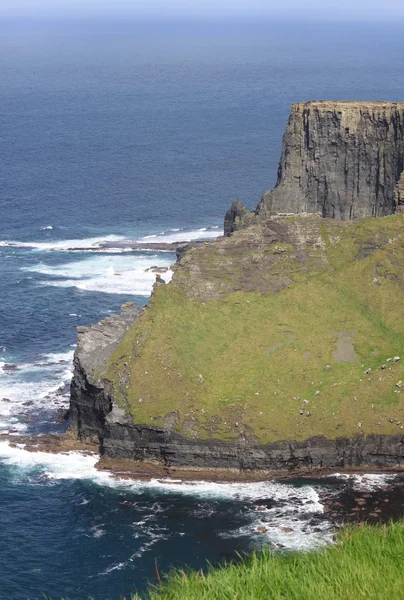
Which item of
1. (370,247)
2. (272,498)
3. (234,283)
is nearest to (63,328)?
(234,283)

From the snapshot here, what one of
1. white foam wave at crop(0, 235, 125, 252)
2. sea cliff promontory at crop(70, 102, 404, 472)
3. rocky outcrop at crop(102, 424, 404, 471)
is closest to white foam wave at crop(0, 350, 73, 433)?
sea cliff promontory at crop(70, 102, 404, 472)

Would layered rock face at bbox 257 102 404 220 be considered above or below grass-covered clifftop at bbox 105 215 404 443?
above

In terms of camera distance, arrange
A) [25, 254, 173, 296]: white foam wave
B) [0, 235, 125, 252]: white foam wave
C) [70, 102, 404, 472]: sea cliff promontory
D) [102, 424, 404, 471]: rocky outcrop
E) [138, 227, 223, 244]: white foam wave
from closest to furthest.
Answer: [102, 424, 404, 471]: rocky outcrop → [70, 102, 404, 472]: sea cliff promontory → [25, 254, 173, 296]: white foam wave → [0, 235, 125, 252]: white foam wave → [138, 227, 223, 244]: white foam wave

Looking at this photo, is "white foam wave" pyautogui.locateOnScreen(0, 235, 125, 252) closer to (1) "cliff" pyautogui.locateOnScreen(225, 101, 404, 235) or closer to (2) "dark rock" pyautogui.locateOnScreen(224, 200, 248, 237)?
(2) "dark rock" pyautogui.locateOnScreen(224, 200, 248, 237)

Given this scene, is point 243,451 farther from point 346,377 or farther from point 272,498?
point 346,377

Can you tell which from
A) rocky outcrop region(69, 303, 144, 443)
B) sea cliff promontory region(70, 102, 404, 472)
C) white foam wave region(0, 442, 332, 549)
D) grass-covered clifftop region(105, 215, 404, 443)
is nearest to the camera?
white foam wave region(0, 442, 332, 549)

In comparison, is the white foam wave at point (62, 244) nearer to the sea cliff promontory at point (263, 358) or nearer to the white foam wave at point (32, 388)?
the white foam wave at point (32, 388)

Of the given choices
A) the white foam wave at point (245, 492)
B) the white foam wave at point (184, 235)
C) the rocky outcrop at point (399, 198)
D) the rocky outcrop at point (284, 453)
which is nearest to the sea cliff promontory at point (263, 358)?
the rocky outcrop at point (284, 453)
